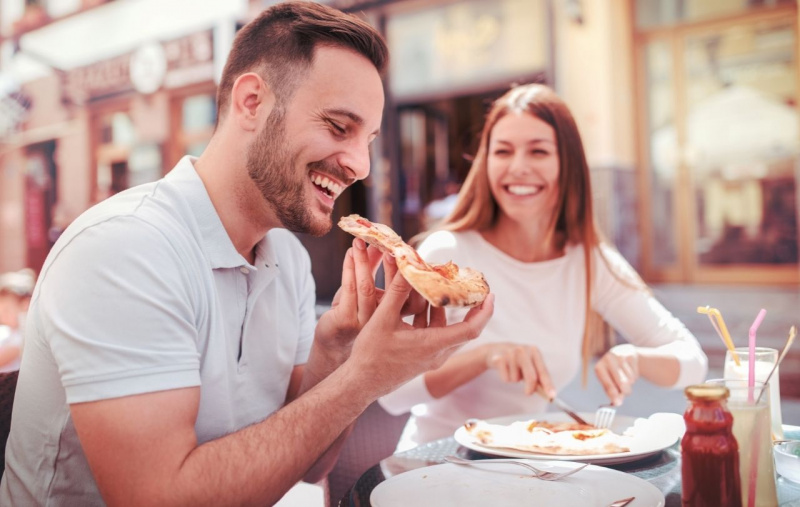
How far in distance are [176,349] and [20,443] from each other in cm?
44

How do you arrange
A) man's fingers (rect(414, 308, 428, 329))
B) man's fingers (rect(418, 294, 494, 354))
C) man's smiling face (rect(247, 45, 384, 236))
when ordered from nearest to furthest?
man's fingers (rect(418, 294, 494, 354))
man's fingers (rect(414, 308, 428, 329))
man's smiling face (rect(247, 45, 384, 236))

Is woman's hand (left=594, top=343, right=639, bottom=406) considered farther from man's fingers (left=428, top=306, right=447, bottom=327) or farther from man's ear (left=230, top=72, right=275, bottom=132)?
man's ear (left=230, top=72, right=275, bottom=132)

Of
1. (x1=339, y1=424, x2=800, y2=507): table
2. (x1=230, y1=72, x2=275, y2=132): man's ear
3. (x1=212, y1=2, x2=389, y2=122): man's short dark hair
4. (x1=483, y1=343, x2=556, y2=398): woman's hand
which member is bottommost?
(x1=339, y1=424, x2=800, y2=507): table

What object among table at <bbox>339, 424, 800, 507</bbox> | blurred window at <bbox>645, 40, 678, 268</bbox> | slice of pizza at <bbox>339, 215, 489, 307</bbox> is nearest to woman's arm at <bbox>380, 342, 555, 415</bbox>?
table at <bbox>339, 424, 800, 507</bbox>

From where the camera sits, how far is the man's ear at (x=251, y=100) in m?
1.51

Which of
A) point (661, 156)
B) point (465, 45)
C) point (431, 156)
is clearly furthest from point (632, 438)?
point (431, 156)

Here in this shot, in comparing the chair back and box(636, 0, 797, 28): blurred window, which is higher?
box(636, 0, 797, 28): blurred window

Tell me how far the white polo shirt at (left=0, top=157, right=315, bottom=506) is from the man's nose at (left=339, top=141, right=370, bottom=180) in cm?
29

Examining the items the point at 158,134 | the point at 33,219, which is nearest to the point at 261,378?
the point at 158,134

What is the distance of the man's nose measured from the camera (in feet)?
5.05

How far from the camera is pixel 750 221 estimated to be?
22.9ft

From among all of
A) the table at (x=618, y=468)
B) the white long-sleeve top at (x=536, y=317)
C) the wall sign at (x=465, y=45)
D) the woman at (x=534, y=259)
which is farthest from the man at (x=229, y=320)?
the wall sign at (x=465, y=45)

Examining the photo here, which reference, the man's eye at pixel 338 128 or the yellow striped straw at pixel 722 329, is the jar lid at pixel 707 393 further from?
the man's eye at pixel 338 128

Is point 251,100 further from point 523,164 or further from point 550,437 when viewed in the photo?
point 523,164
